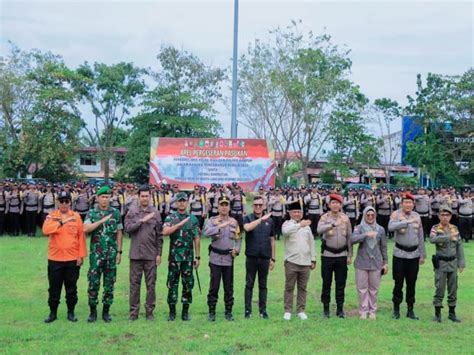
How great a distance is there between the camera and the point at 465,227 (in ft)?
54.5

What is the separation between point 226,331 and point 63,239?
2.47 meters

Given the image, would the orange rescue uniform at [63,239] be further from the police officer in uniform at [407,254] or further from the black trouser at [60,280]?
the police officer in uniform at [407,254]

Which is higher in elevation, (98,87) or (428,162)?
(98,87)

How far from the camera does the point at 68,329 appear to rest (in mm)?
6730

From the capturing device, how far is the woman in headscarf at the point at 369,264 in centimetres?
766

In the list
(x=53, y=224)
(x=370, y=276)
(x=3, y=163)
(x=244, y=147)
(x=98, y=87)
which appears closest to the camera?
(x=53, y=224)

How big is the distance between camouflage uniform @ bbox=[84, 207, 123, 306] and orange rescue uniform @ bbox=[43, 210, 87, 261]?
0.62 feet

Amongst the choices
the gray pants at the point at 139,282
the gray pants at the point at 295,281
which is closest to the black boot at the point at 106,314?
the gray pants at the point at 139,282

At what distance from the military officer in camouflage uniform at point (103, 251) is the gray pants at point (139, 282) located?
27 cm

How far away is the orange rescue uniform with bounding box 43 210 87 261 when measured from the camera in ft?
23.7

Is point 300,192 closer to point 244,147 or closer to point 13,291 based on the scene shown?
point 244,147

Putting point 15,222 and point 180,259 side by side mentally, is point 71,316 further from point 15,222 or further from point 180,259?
point 15,222

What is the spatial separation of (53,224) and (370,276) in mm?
4404

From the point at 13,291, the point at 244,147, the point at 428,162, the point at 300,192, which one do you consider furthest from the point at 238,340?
the point at 428,162
